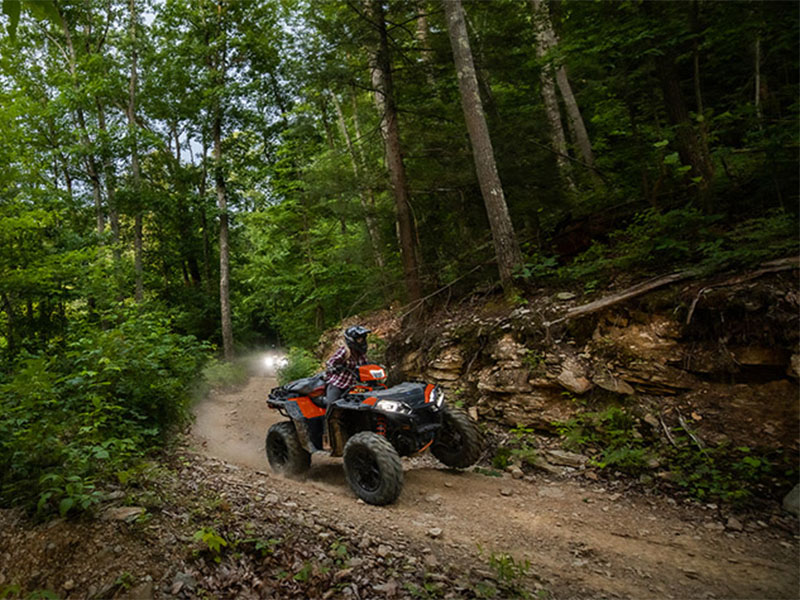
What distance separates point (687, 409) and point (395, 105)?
7907mm

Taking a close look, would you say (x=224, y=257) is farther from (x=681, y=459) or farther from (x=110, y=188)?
(x=681, y=459)

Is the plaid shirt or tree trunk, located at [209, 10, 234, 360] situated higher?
tree trunk, located at [209, 10, 234, 360]

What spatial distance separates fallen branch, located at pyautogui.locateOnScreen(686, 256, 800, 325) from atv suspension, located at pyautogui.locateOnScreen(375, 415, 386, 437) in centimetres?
388

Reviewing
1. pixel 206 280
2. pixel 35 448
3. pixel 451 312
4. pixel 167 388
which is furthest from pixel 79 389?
pixel 206 280

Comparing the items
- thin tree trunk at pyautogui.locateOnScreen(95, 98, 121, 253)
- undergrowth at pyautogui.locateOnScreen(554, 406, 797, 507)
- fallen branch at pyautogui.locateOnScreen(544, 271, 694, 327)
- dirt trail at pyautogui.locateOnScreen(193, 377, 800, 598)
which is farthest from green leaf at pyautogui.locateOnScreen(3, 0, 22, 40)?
thin tree trunk at pyautogui.locateOnScreen(95, 98, 121, 253)

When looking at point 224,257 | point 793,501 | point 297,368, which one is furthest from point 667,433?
point 224,257

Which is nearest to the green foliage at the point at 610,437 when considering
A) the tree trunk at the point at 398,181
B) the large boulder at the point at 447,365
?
the large boulder at the point at 447,365

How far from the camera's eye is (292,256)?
16641mm

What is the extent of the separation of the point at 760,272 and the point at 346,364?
4977mm

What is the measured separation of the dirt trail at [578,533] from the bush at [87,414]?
60.3 inches

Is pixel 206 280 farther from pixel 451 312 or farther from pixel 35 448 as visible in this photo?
pixel 35 448

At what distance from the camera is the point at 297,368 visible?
12.2 m

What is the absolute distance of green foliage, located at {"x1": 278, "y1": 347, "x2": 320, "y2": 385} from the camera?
39.5ft

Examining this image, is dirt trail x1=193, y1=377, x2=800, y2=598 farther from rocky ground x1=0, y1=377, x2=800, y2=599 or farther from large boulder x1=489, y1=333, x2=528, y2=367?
large boulder x1=489, y1=333, x2=528, y2=367
